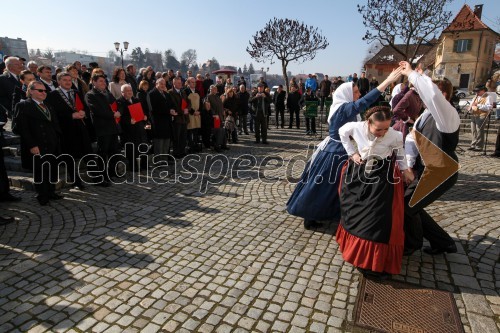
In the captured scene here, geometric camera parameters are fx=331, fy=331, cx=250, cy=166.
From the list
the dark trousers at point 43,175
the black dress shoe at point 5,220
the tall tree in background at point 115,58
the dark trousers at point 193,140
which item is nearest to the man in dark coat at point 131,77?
the dark trousers at point 193,140

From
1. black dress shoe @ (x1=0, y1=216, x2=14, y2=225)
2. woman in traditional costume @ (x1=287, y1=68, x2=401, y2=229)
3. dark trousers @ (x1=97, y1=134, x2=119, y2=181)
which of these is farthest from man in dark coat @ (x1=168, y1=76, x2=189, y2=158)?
woman in traditional costume @ (x1=287, y1=68, x2=401, y2=229)

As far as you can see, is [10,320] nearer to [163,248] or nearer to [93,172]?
[163,248]

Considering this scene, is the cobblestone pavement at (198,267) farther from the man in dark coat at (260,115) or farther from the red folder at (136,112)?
the man in dark coat at (260,115)

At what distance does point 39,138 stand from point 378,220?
206 inches

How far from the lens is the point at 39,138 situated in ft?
17.6

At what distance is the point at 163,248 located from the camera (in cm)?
412

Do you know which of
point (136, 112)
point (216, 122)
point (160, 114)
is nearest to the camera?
point (136, 112)

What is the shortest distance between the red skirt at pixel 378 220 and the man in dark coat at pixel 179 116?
6060 mm

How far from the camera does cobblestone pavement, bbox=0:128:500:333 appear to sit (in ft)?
9.46

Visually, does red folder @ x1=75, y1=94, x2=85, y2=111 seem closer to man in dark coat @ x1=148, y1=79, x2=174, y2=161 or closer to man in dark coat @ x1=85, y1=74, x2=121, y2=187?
man in dark coat @ x1=85, y1=74, x2=121, y2=187

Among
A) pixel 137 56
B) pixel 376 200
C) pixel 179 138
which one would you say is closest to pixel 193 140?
pixel 179 138

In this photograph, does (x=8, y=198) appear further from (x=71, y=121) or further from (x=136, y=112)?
(x=136, y=112)

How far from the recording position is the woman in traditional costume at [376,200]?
127 inches

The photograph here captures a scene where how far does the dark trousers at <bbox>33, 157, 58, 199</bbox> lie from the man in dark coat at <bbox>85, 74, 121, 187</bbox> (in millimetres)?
1084
